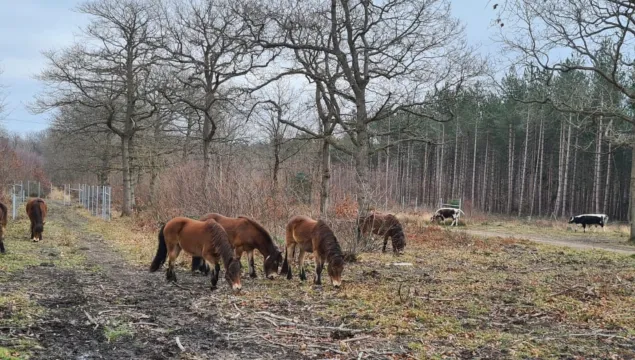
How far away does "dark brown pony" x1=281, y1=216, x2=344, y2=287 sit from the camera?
30.5ft

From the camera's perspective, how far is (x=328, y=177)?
63.5 feet

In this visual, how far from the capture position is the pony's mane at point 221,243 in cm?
870

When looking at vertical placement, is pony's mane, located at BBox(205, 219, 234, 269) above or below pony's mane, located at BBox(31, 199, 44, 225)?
above

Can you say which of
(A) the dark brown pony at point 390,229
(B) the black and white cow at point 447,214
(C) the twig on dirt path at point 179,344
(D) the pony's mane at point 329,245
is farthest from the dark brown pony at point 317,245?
(B) the black and white cow at point 447,214

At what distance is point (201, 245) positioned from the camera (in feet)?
30.0

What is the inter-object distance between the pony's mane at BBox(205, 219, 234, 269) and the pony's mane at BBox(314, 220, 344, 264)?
5.77ft

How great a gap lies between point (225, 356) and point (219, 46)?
19121mm

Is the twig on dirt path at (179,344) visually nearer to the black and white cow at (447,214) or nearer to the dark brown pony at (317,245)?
the dark brown pony at (317,245)

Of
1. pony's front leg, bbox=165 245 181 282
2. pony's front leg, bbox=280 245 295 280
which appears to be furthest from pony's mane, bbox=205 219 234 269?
pony's front leg, bbox=280 245 295 280

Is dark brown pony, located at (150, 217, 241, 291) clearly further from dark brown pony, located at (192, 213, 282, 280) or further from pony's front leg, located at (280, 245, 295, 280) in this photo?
pony's front leg, located at (280, 245, 295, 280)

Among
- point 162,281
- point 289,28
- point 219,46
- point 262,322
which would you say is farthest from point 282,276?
point 219,46

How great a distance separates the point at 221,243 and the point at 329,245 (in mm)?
2025

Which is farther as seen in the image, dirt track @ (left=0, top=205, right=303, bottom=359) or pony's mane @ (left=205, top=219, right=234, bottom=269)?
pony's mane @ (left=205, top=219, right=234, bottom=269)

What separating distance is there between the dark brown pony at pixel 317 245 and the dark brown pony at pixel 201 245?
1.72m
